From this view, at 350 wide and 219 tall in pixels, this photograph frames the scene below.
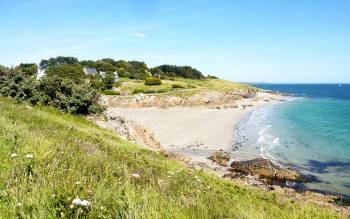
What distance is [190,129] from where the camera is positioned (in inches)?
2044

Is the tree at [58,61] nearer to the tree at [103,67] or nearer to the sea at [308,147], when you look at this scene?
the tree at [103,67]

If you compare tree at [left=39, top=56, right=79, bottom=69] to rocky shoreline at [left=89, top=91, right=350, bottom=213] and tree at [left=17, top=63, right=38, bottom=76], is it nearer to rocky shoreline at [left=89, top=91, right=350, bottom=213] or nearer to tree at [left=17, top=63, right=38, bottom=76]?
tree at [left=17, top=63, right=38, bottom=76]

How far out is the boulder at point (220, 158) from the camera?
32.1 meters

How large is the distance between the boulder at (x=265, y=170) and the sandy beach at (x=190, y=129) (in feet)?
9.32

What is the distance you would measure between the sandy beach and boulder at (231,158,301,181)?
284cm

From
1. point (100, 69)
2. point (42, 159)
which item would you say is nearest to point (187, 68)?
point (100, 69)

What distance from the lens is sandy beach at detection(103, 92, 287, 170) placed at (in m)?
38.6

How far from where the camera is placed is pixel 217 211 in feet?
17.6

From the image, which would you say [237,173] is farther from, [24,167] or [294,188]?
[24,167]

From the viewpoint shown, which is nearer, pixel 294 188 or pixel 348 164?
pixel 294 188

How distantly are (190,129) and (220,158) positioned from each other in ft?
61.4

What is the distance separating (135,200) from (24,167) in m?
2.32

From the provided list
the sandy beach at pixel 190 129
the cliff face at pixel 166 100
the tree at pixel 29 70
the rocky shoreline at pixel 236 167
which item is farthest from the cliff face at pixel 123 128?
the cliff face at pixel 166 100

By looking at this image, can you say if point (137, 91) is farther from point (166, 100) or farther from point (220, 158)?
point (220, 158)
